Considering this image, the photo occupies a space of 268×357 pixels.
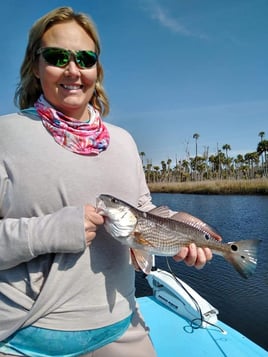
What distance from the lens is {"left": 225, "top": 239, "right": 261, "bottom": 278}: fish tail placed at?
6.77 feet

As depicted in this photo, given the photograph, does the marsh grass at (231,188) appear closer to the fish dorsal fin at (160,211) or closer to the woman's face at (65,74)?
the fish dorsal fin at (160,211)

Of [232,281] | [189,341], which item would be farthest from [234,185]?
[189,341]

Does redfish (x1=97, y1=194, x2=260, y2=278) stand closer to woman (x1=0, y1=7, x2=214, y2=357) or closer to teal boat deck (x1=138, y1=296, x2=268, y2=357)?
woman (x1=0, y1=7, x2=214, y2=357)

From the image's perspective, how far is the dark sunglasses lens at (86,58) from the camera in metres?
1.61

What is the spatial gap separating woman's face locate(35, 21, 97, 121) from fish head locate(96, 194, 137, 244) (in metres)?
0.51

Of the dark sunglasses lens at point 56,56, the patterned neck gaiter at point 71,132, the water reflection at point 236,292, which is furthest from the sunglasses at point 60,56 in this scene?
the water reflection at point 236,292

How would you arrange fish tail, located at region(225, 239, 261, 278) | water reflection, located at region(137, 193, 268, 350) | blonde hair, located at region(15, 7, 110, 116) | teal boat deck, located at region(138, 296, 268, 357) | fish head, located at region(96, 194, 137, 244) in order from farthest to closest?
water reflection, located at region(137, 193, 268, 350)
teal boat deck, located at region(138, 296, 268, 357)
fish tail, located at region(225, 239, 261, 278)
blonde hair, located at region(15, 7, 110, 116)
fish head, located at region(96, 194, 137, 244)

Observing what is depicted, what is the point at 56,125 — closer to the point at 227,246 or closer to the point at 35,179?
the point at 35,179

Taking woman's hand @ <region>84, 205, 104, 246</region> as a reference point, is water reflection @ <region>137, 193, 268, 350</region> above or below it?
below

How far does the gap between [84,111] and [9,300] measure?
981 millimetres

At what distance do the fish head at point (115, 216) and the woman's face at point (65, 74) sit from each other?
0.51 m

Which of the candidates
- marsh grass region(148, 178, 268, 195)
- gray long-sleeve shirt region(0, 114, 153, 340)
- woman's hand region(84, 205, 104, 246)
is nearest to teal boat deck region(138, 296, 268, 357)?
gray long-sleeve shirt region(0, 114, 153, 340)

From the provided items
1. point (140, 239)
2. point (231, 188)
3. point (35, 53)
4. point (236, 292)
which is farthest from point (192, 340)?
point (231, 188)

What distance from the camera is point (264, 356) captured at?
3111 millimetres
